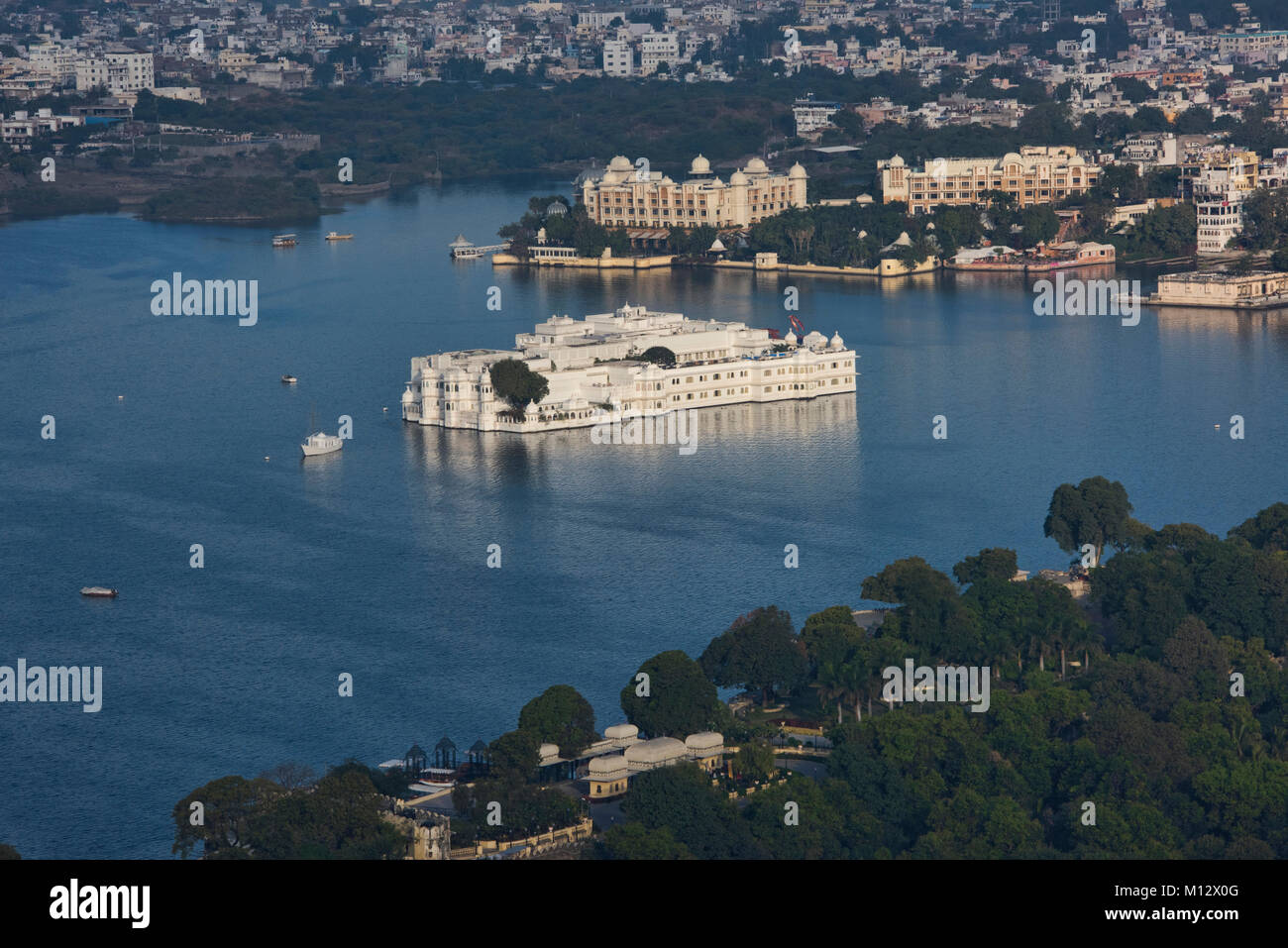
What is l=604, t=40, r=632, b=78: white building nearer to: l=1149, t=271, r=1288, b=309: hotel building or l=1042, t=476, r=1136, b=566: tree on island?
l=1149, t=271, r=1288, b=309: hotel building

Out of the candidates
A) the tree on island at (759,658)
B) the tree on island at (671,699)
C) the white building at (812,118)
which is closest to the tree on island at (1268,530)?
the tree on island at (759,658)

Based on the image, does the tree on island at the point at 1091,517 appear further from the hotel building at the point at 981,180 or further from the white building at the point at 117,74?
the white building at the point at 117,74

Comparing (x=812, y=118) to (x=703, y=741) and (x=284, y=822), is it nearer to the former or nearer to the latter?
(x=703, y=741)

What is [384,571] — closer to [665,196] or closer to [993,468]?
[993,468]

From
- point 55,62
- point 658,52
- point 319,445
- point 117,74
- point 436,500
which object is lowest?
point 436,500

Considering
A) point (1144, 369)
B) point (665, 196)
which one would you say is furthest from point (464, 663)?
point (665, 196)

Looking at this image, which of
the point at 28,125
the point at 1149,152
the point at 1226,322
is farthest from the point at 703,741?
the point at 28,125

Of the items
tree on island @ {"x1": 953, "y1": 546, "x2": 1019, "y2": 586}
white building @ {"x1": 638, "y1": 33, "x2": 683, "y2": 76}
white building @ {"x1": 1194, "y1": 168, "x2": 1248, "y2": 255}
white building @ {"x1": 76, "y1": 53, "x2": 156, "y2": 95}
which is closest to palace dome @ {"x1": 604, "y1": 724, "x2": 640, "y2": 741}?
tree on island @ {"x1": 953, "y1": 546, "x2": 1019, "y2": 586}
